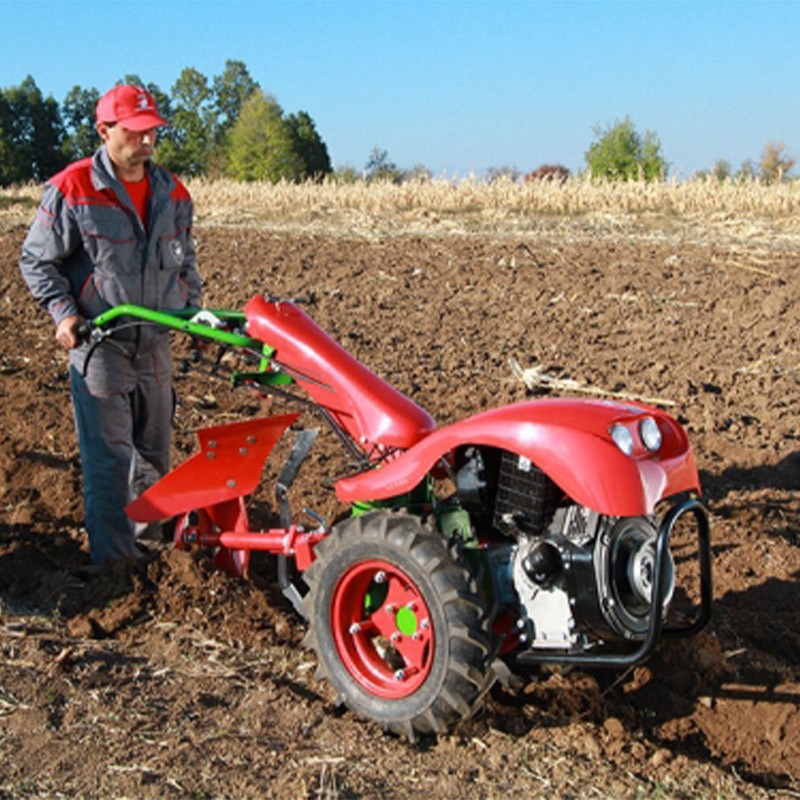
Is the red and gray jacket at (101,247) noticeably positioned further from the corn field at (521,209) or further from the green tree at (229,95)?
the green tree at (229,95)

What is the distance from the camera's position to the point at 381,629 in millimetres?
3910

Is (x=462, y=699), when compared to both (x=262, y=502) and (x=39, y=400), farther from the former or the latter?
(x=39, y=400)

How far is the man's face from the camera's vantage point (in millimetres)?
4883

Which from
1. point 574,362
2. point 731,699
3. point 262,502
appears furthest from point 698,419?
point 731,699

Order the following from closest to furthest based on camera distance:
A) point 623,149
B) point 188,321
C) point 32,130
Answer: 1. point 188,321
2. point 623,149
3. point 32,130

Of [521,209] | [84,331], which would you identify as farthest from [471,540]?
[521,209]

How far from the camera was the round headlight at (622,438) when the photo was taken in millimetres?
3471

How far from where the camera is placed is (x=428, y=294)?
35.8 ft

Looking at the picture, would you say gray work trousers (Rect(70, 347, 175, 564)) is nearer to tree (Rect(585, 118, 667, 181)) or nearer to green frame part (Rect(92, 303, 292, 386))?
green frame part (Rect(92, 303, 292, 386))

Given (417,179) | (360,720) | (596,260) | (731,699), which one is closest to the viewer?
(360,720)

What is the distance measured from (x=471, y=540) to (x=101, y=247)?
2252 millimetres

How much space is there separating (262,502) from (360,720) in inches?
97.2

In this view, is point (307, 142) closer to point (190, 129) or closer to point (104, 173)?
point (190, 129)

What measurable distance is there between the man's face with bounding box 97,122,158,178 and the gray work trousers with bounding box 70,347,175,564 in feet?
2.88
